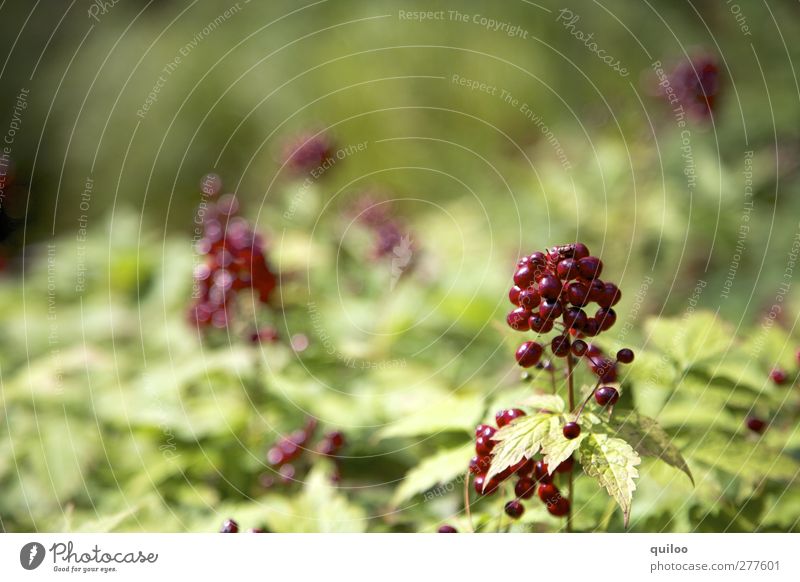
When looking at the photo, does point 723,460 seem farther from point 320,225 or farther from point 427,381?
point 320,225

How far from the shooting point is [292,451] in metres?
1.34

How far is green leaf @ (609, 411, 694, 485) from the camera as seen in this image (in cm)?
88

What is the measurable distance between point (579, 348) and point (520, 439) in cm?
13

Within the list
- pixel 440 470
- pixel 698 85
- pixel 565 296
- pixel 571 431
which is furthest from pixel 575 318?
pixel 698 85

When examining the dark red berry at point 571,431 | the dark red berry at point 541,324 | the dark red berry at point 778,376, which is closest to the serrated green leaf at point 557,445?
the dark red berry at point 571,431

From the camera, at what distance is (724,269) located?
227 cm

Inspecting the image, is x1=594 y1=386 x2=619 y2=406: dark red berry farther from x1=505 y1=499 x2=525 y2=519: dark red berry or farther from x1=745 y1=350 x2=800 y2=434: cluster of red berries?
x1=745 y1=350 x2=800 y2=434: cluster of red berries

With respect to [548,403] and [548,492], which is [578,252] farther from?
[548,492]

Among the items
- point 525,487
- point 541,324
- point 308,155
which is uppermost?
point 308,155

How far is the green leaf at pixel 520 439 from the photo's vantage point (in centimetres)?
83

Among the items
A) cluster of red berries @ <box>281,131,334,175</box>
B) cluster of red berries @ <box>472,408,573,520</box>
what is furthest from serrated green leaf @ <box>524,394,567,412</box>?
cluster of red berries @ <box>281,131,334,175</box>

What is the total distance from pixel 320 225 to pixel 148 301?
0.53 metres
